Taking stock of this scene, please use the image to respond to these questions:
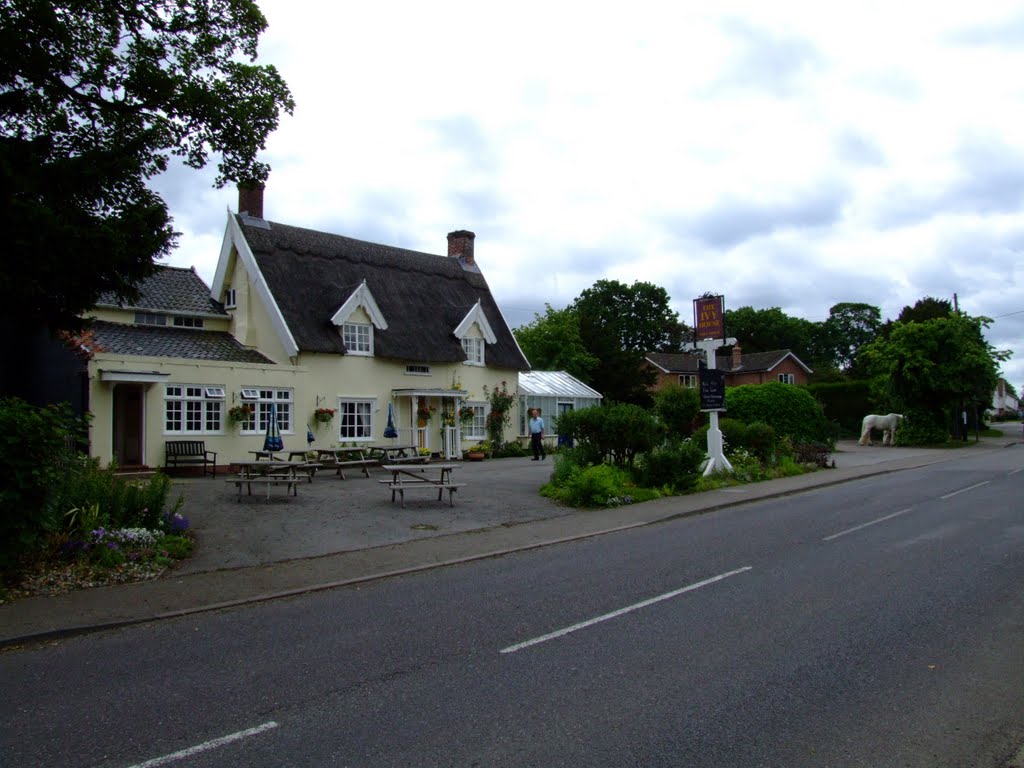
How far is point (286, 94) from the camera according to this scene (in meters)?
12.3

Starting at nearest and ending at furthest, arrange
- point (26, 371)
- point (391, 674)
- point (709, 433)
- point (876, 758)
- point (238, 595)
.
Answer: point (876, 758) < point (391, 674) < point (238, 595) < point (709, 433) < point (26, 371)

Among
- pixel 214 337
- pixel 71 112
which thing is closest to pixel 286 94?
pixel 71 112

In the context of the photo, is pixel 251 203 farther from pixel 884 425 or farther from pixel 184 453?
pixel 884 425

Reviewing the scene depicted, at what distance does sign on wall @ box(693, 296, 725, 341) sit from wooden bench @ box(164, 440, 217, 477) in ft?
44.3

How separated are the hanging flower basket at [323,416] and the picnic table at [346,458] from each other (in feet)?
11.3

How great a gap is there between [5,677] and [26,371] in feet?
68.9

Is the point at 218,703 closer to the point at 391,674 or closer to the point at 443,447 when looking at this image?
the point at 391,674

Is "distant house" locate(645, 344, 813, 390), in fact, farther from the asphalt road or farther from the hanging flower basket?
the asphalt road

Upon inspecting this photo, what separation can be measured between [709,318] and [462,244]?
61.9 feet

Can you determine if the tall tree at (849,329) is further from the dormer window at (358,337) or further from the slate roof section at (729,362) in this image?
the dormer window at (358,337)

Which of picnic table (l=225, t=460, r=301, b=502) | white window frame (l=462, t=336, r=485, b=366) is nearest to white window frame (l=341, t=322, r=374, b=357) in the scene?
white window frame (l=462, t=336, r=485, b=366)

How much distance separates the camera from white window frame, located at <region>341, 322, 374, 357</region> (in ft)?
90.6

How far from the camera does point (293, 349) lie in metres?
25.5

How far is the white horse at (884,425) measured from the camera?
3906 centimetres
